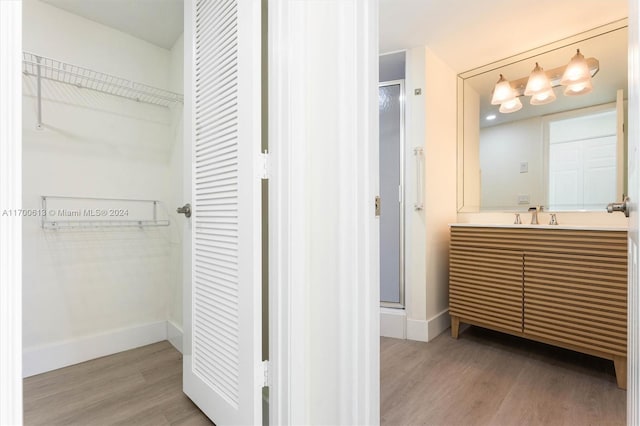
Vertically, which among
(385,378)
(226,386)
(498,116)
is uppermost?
(498,116)

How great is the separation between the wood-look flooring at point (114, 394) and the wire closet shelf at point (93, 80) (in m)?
1.67

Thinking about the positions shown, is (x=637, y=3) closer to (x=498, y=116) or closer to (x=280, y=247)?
(x=280, y=247)

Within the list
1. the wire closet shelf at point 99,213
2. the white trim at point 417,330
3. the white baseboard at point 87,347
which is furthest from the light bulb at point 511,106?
the white baseboard at point 87,347

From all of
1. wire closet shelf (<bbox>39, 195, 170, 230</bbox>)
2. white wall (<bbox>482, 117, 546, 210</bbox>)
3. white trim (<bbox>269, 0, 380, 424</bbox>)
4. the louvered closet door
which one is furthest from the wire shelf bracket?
white wall (<bbox>482, 117, 546, 210</bbox>)

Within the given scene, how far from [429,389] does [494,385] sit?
1.17 ft

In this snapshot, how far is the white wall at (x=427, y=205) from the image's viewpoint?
225 centimetres

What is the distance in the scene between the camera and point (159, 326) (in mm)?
2244

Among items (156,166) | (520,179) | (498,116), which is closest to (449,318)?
(520,179)

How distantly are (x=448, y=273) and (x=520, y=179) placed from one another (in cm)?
91

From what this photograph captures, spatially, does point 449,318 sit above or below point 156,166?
below

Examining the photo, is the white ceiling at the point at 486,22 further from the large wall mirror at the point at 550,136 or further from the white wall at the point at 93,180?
the white wall at the point at 93,180
